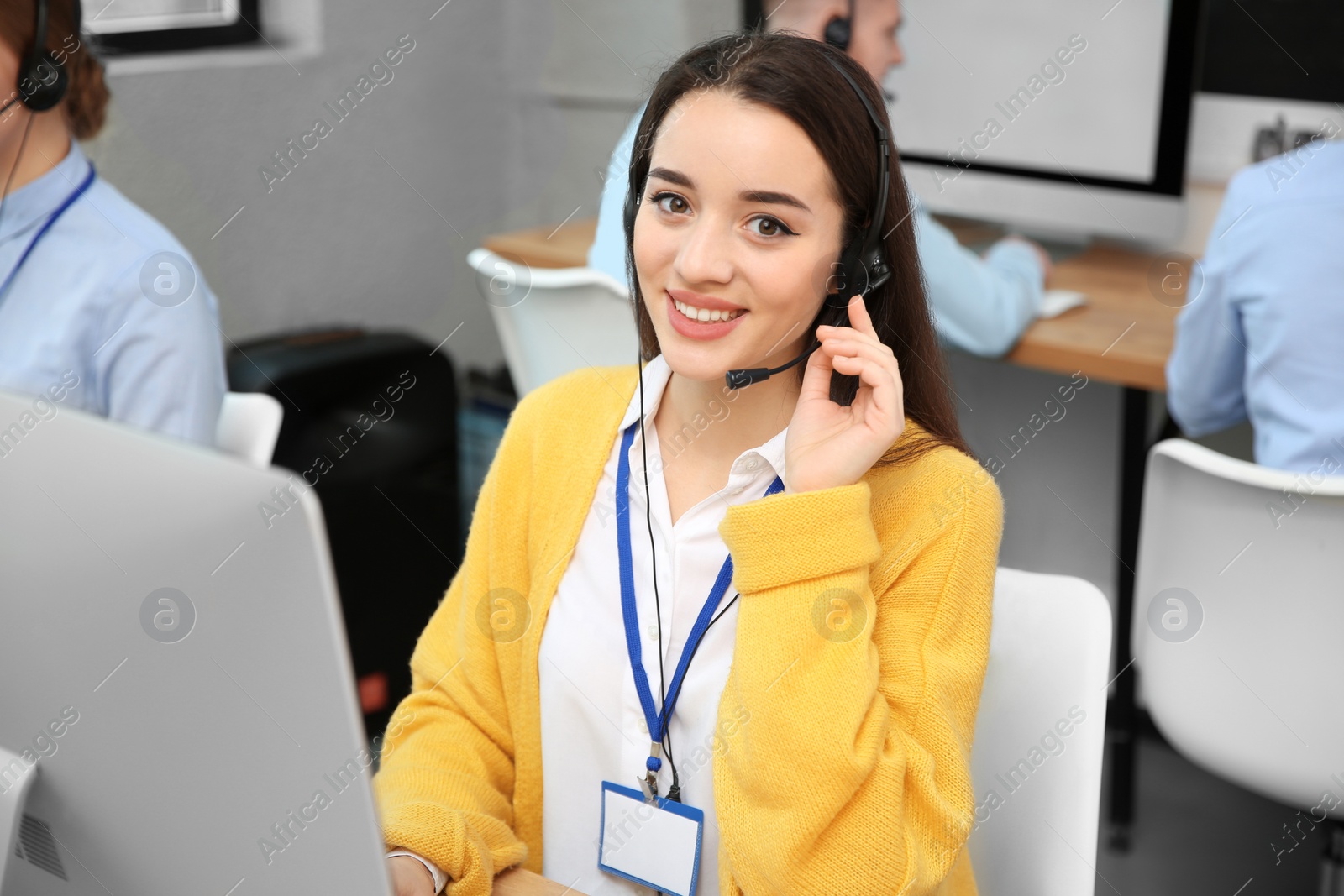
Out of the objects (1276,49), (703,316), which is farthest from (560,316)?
(1276,49)

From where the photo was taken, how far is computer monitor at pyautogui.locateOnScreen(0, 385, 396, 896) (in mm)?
567

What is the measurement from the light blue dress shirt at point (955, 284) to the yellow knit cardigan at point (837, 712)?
0.94 m

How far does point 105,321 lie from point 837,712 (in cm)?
107

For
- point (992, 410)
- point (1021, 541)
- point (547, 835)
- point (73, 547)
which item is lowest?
point (1021, 541)

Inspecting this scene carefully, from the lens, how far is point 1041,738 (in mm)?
1083

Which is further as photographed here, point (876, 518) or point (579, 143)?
point (579, 143)

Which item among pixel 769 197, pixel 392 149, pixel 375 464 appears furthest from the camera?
pixel 392 149

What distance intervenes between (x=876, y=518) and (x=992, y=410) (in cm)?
177

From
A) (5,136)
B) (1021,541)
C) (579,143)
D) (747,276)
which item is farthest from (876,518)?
(579,143)

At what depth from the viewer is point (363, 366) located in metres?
2.52

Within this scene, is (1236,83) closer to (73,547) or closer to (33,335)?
(33,335)

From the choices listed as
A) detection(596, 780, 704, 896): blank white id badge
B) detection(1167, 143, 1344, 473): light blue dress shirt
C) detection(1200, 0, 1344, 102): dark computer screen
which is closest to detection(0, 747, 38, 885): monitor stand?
detection(596, 780, 704, 896): blank white id badge

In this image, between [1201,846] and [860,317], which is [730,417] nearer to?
[860,317]

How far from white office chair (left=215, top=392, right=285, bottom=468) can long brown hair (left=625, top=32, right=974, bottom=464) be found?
1.89ft
